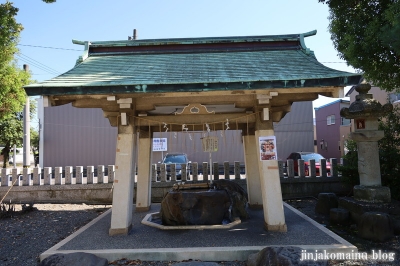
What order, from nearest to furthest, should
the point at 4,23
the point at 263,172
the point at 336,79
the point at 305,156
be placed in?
the point at 336,79
the point at 263,172
the point at 4,23
the point at 305,156

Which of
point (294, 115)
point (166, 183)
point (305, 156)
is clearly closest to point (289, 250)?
point (166, 183)

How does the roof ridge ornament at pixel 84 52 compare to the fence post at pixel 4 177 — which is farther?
the fence post at pixel 4 177

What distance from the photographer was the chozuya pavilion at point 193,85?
5.03 meters

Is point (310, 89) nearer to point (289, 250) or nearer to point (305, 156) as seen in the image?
point (289, 250)

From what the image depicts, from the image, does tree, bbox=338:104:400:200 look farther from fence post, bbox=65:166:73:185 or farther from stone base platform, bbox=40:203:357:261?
fence post, bbox=65:166:73:185

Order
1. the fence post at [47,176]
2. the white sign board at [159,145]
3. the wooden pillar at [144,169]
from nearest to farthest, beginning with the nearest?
the wooden pillar at [144,169], the fence post at [47,176], the white sign board at [159,145]

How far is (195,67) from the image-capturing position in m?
6.22

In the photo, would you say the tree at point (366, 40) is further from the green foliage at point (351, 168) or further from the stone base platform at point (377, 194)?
the stone base platform at point (377, 194)

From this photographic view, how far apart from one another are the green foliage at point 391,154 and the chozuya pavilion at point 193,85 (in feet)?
14.2

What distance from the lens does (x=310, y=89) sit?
17.5 feet

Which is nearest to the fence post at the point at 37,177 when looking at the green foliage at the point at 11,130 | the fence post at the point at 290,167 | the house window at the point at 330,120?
the fence post at the point at 290,167

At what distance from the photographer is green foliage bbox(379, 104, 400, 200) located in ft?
27.6

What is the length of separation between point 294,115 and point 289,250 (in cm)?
2071

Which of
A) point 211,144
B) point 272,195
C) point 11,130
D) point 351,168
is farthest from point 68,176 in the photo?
point 11,130
